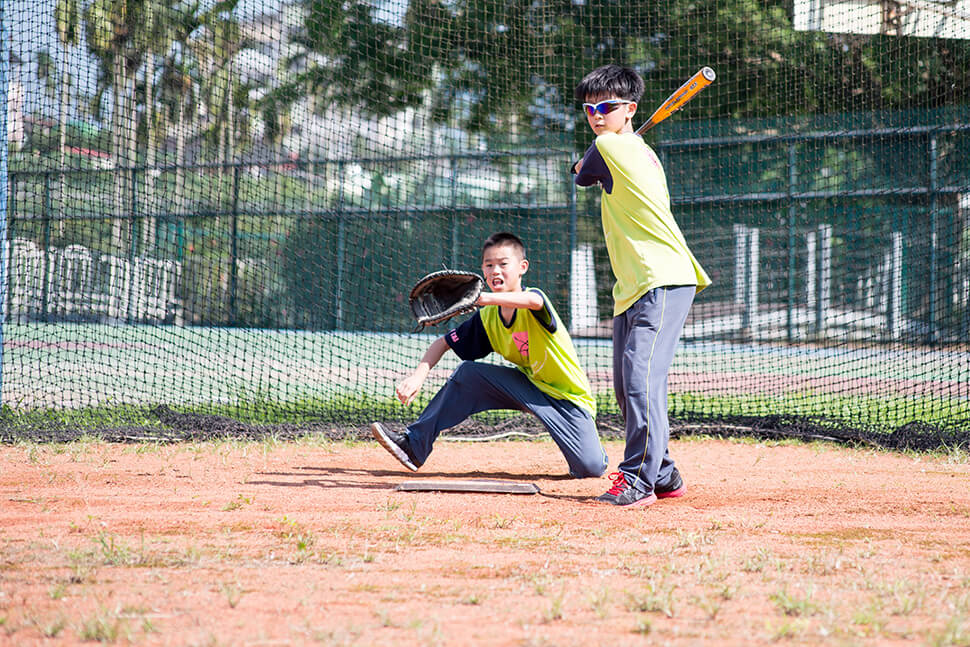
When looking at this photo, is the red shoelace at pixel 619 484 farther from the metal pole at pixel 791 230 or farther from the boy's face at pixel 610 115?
the metal pole at pixel 791 230

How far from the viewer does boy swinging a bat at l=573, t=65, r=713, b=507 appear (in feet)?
13.5

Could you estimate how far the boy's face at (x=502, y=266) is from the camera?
476cm

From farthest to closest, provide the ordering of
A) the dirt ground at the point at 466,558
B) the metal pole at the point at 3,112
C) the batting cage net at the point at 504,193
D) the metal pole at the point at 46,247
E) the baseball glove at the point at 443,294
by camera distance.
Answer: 1. the metal pole at the point at 46,247
2. the batting cage net at the point at 504,193
3. the metal pole at the point at 3,112
4. the baseball glove at the point at 443,294
5. the dirt ground at the point at 466,558

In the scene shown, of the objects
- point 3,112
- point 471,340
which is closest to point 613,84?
point 471,340

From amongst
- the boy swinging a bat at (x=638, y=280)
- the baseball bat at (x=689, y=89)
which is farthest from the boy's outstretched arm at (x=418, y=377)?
the baseball bat at (x=689, y=89)

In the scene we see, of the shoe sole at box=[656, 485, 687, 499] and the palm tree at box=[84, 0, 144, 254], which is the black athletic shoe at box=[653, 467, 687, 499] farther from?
the palm tree at box=[84, 0, 144, 254]

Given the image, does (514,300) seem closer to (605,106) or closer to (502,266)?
(502,266)

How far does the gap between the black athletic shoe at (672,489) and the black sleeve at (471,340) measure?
1.28 m

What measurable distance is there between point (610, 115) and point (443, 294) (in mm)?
1170

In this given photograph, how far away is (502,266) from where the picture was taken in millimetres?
4770

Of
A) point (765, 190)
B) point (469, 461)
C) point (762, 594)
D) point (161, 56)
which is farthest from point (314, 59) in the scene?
point (762, 594)

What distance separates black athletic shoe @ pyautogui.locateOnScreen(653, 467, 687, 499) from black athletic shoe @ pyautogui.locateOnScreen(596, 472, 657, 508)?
0.58ft

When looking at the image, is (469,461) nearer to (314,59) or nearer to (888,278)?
(888,278)

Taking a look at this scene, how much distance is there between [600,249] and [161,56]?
26.6ft
